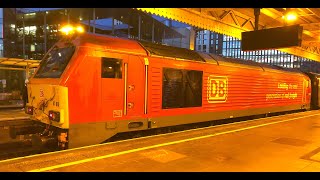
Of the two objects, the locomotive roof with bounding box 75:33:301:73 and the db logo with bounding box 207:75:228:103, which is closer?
the locomotive roof with bounding box 75:33:301:73

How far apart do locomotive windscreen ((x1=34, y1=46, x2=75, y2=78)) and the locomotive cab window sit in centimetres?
79

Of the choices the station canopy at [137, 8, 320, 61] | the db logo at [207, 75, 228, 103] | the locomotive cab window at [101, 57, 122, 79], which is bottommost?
the db logo at [207, 75, 228, 103]

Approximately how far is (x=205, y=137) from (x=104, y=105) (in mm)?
2738

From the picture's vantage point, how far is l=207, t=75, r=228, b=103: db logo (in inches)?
412

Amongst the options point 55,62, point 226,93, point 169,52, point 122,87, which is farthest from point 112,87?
point 226,93

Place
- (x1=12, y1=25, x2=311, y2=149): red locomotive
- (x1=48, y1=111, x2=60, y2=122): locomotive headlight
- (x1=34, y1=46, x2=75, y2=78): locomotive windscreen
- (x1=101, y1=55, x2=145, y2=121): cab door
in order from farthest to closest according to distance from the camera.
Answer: (x1=101, y1=55, x2=145, y2=121): cab door < (x1=34, y1=46, x2=75, y2=78): locomotive windscreen < (x1=12, y1=25, x2=311, y2=149): red locomotive < (x1=48, y1=111, x2=60, y2=122): locomotive headlight

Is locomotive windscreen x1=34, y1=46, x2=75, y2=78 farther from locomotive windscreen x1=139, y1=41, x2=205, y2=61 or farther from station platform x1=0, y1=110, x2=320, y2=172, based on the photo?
locomotive windscreen x1=139, y1=41, x2=205, y2=61

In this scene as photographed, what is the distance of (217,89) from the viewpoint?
35.6 feet

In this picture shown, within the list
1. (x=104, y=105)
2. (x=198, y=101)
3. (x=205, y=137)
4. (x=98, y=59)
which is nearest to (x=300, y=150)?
(x=205, y=137)

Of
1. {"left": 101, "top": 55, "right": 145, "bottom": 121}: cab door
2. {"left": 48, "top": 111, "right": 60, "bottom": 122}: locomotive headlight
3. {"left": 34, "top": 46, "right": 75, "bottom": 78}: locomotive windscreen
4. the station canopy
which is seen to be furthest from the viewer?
the station canopy

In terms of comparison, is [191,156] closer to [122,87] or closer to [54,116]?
[122,87]

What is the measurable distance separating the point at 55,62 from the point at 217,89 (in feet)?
18.5

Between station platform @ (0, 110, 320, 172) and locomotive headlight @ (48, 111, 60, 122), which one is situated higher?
locomotive headlight @ (48, 111, 60, 122)

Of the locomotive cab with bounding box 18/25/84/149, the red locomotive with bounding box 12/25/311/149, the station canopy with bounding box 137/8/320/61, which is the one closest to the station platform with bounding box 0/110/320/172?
the red locomotive with bounding box 12/25/311/149
